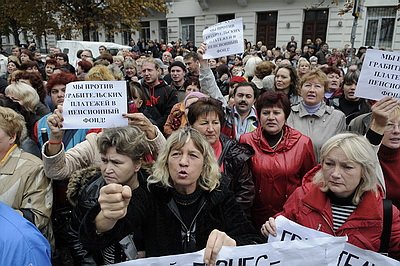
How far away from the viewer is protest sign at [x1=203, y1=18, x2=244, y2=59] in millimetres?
4594

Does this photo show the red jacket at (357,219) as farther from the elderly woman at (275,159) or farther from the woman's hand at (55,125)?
the woman's hand at (55,125)

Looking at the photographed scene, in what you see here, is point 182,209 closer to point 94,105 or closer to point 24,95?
point 94,105

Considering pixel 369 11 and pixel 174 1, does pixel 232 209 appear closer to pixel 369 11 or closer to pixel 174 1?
pixel 369 11

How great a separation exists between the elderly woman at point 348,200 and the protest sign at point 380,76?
70 cm

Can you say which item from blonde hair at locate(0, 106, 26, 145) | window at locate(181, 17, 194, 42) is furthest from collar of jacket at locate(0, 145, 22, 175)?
window at locate(181, 17, 194, 42)

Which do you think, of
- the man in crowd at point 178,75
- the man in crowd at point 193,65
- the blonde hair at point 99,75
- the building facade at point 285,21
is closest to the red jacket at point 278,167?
the blonde hair at point 99,75

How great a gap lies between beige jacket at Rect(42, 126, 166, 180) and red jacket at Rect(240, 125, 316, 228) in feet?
2.68

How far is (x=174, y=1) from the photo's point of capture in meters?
27.8

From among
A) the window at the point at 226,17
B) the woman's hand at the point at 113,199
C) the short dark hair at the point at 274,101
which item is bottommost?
the woman's hand at the point at 113,199

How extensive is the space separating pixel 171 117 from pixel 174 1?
1025 inches

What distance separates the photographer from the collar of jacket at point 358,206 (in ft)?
6.45

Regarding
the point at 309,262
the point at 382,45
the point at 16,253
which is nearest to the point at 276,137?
the point at 309,262

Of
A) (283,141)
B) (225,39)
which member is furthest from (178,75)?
(283,141)

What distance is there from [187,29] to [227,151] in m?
26.1
